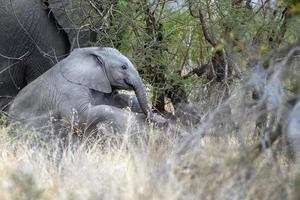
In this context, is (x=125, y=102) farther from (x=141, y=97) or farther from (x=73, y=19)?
(x=73, y=19)

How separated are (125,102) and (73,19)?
1149 mm

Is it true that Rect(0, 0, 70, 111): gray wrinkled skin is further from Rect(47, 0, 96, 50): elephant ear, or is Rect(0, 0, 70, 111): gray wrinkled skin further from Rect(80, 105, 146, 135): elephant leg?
Rect(80, 105, 146, 135): elephant leg

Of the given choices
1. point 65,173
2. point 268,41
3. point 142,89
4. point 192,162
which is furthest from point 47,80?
point 192,162

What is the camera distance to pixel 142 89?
766 cm

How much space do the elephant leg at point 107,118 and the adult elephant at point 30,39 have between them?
1.47 meters

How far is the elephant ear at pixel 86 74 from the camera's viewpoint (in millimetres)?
7691

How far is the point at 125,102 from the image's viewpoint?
315 inches

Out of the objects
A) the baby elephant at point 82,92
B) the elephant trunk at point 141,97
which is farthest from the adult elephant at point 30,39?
the elephant trunk at point 141,97

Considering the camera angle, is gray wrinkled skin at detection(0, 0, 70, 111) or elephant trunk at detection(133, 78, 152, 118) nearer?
elephant trunk at detection(133, 78, 152, 118)

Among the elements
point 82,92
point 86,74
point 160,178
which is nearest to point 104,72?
point 86,74

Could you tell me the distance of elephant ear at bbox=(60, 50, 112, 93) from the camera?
769 cm

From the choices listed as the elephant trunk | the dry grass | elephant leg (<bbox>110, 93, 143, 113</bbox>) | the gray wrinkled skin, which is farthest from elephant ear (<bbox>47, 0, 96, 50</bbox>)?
the dry grass

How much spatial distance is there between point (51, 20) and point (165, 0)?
1187 millimetres

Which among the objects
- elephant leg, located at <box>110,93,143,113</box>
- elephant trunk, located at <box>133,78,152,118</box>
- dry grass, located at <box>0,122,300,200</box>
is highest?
dry grass, located at <box>0,122,300,200</box>
